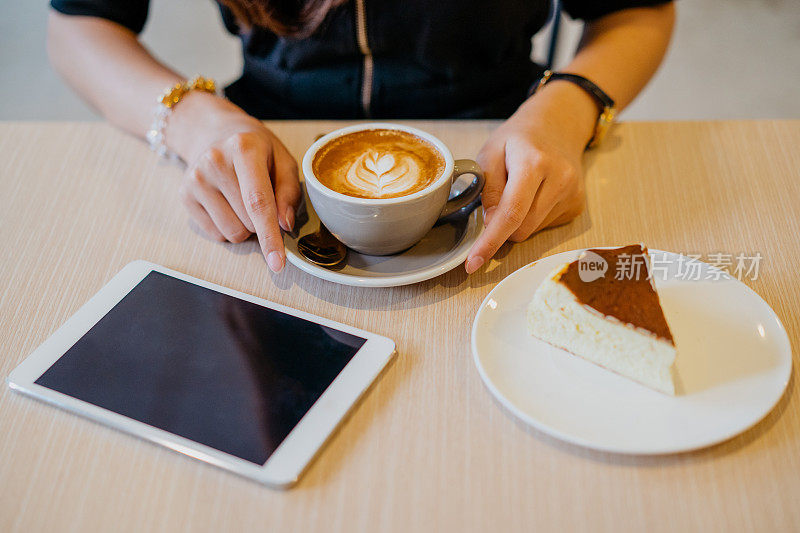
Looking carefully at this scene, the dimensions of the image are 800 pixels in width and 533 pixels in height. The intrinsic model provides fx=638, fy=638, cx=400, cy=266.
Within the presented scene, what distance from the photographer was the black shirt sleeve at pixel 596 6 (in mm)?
1028

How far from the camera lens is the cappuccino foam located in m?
0.70

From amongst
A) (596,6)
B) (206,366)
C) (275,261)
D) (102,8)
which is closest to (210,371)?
(206,366)

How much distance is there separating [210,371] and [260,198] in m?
0.22

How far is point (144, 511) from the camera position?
0.53 meters

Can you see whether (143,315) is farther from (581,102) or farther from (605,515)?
(581,102)

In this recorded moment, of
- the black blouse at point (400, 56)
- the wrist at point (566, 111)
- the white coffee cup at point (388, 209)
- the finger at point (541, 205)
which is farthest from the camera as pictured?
the black blouse at point (400, 56)

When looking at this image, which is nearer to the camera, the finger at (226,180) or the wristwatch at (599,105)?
the finger at (226,180)

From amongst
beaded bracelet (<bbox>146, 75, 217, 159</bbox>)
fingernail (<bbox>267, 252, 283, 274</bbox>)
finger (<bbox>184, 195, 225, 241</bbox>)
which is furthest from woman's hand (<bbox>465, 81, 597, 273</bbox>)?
beaded bracelet (<bbox>146, 75, 217, 159</bbox>)

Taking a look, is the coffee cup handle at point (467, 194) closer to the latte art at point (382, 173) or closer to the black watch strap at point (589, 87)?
the latte art at point (382, 173)

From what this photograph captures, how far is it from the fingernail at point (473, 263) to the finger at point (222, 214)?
281 millimetres

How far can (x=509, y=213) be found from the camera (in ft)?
2.39

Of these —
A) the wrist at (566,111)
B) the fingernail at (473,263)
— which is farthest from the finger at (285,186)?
the wrist at (566,111)

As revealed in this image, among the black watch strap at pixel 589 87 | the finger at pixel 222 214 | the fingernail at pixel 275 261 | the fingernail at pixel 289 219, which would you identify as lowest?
the finger at pixel 222 214

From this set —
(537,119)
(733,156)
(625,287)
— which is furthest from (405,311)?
(733,156)
